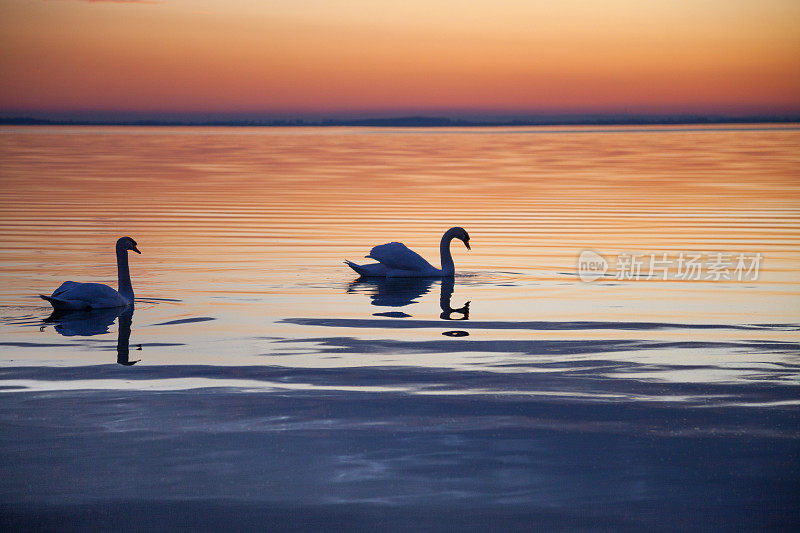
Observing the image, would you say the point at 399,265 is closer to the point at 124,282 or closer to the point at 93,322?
the point at 124,282

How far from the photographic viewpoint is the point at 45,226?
90.8 feet

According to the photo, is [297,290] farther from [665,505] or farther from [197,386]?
[665,505]

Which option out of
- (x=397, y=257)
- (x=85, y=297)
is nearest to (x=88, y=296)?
(x=85, y=297)

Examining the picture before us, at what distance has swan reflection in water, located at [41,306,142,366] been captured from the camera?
13.6 meters

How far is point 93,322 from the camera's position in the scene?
1455cm

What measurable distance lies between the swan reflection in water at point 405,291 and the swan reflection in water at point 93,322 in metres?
3.95

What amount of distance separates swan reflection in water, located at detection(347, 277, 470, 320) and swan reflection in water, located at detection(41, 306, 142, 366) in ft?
13.0

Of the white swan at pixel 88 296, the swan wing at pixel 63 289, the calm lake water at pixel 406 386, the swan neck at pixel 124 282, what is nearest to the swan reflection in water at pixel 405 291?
the calm lake water at pixel 406 386

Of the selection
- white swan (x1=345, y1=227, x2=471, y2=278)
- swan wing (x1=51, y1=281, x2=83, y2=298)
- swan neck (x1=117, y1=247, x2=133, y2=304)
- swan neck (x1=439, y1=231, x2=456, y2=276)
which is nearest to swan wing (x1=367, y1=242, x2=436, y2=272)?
white swan (x1=345, y1=227, x2=471, y2=278)

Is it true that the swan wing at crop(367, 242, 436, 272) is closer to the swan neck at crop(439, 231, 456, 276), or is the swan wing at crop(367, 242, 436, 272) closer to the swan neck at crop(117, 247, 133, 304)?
the swan neck at crop(439, 231, 456, 276)

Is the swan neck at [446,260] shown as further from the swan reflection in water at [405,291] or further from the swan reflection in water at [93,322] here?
the swan reflection in water at [93,322]

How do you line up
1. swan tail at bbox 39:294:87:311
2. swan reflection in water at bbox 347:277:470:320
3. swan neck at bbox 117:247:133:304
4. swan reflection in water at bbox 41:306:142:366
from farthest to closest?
swan reflection in water at bbox 347:277:470:320 → swan neck at bbox 117:247:133:304 → swan tail at bbox 39:294:87:311 → swan reflection in water at bbox 41:306:142:366

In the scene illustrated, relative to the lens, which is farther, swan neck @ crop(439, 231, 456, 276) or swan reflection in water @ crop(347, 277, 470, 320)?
swan neck @ crop(439, 231, 456, 276)

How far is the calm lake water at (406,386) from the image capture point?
24.4 feet
